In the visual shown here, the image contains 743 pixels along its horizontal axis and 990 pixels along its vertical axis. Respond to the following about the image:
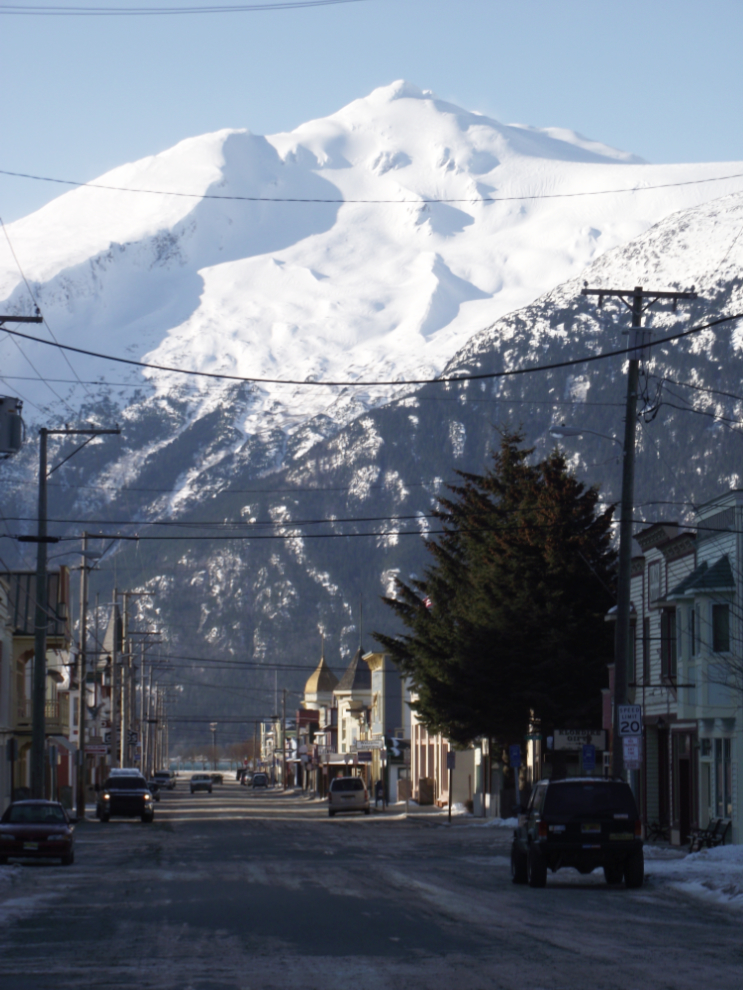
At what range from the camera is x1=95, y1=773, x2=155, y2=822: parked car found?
57.0 m

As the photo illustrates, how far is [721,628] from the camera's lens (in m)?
37.9

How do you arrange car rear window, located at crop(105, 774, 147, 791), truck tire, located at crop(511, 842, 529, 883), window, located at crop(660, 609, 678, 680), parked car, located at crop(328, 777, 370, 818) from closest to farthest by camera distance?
truck tire, located at crop(511, 842, 529, 883) < window, located at crop(660, 609, 678, 680) < car rear window, located at crop(105, 774, 147, 791) < parked car, located at crop(328, 777, 370, 818)

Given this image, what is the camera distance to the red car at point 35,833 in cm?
3073

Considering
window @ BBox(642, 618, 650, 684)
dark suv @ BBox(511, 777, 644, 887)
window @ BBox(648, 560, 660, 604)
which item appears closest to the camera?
dark suv @ BBox(511, 777, 644, 887)

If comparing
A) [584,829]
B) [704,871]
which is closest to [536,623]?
[704,871]

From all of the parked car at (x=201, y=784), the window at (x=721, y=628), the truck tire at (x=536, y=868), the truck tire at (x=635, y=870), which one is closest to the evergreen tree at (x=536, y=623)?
the window at (x=721, y=628)

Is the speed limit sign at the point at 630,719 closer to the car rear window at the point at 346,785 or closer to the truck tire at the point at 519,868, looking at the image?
the truck tire at the point at 519,868

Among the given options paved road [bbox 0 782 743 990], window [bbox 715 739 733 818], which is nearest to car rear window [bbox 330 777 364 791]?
window [bbox 715 739 733 818]

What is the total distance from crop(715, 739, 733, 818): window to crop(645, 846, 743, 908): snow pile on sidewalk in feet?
6.93

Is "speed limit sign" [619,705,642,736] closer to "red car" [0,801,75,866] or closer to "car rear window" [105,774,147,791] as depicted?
"red car" [0,801,75,866]

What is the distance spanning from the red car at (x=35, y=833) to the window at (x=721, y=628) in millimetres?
16862

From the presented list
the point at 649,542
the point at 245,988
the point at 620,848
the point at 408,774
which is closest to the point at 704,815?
the point at 649,542

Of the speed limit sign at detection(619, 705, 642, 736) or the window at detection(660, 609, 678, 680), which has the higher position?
the window at detection(660, 609, 678, 680)

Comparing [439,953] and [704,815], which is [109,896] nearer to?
[439,953]
